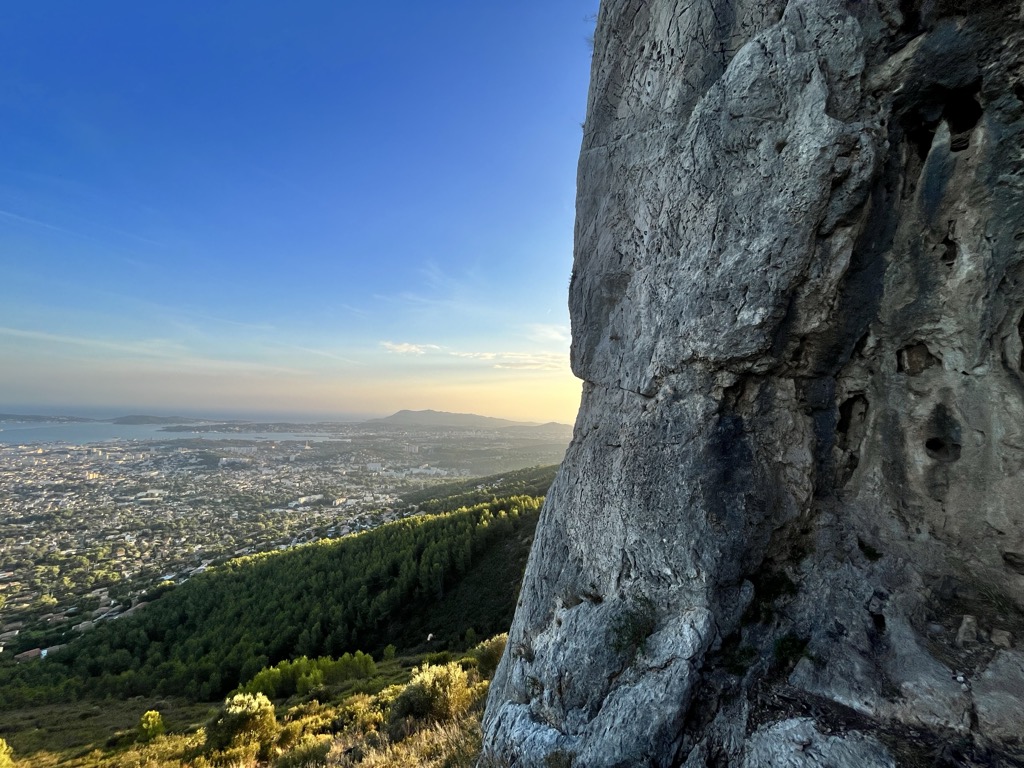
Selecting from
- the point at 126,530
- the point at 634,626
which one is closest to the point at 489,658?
the point at 634,626

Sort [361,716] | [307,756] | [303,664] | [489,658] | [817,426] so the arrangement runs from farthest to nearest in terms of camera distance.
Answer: [303,664], [489,658], [361,716], [307,756], [817,426]

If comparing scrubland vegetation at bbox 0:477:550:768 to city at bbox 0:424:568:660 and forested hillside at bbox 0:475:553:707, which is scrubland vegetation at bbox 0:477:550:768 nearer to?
forested hillside at bbox 0:475:553:707

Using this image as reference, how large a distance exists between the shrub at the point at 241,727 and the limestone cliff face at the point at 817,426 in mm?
16446

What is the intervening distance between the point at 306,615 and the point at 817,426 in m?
59.2

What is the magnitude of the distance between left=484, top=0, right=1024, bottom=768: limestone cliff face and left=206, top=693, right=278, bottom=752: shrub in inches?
647

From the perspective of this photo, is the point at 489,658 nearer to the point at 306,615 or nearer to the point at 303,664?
the point at 303,664

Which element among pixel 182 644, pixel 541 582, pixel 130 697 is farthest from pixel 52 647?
pixel 541 582

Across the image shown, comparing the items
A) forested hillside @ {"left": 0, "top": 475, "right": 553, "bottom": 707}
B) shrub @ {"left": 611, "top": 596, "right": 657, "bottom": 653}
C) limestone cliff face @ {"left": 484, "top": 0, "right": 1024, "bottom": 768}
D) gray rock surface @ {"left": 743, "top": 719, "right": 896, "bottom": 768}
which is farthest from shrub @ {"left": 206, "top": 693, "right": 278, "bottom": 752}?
forested hillside @ {"left": 0, "top": 475, "right": 553, "bottom": 707}

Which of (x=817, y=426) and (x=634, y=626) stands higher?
(x=817, y=426)

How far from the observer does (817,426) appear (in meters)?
7.99

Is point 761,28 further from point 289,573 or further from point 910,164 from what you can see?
point 289,573

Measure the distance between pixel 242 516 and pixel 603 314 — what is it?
164 meters

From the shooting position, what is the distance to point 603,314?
11.0 m

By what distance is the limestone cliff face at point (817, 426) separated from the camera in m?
6.08
